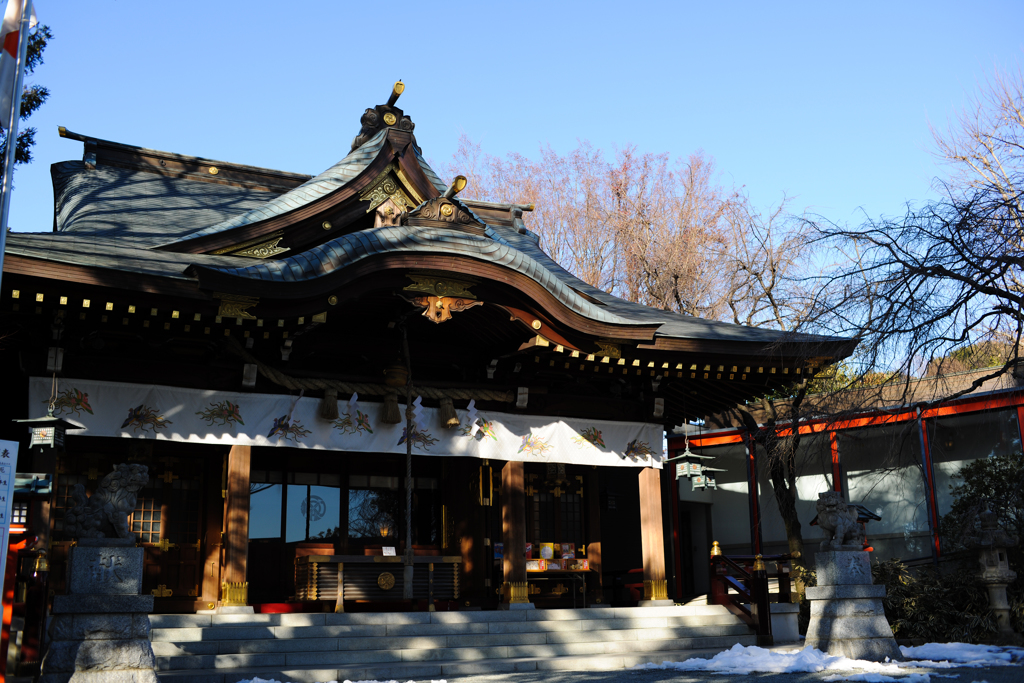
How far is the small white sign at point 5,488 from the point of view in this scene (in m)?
5.29

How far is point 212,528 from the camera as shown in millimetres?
10773

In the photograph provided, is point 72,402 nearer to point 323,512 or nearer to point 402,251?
point 402,251

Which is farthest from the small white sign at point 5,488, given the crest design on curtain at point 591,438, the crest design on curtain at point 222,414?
the crest design on curtain at point 591,438

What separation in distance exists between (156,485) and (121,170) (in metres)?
7.16

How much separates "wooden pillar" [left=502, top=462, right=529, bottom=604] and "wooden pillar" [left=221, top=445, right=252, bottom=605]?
3098 millimetres

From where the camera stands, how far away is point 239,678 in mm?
7520

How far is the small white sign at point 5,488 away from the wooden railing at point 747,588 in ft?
26.4

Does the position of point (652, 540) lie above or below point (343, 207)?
below

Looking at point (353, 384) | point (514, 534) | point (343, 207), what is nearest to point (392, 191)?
point (343, 207)

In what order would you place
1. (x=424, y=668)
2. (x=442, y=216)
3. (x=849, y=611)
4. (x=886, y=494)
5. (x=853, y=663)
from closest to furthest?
1. (x=853, y=663)
2. (x=424, y=668)
3. (x=849, y=611)
4. (x=442, y=216)
5. (x=886, y=494)

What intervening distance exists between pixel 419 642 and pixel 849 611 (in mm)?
4263

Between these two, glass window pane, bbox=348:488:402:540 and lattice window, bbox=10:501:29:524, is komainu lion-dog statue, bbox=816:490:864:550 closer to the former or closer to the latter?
glass window pane, bbox=348:488:402:540

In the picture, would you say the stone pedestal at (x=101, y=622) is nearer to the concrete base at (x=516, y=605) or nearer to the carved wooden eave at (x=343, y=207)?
the concrete base at (x=516, y=605)

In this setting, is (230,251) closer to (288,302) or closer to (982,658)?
(288,302)
